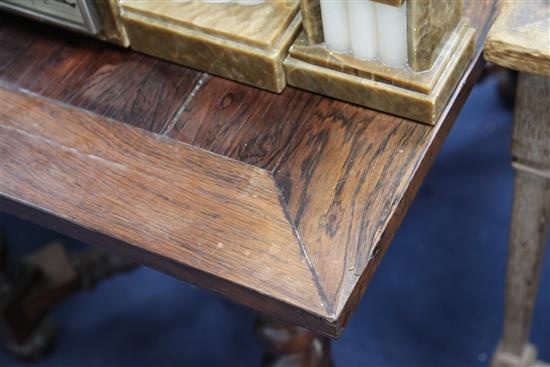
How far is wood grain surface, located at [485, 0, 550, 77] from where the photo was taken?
0.77 metres

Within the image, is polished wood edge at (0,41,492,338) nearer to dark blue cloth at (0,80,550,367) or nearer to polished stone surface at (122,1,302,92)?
polished stone surface at (122,1,302,92)

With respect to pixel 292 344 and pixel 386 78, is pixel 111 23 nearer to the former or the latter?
pixel 386 78

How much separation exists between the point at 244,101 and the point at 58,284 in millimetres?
600

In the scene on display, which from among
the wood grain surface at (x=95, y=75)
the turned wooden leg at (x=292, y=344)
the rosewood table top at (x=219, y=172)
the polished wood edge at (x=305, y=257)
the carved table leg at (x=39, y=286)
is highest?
the wood grain surface at (x=95, y=75)

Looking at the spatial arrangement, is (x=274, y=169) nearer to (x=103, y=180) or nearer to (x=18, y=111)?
(x=103, y=180)

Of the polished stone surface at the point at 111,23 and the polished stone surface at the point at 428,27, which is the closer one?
the polished stone surface at the point at 428,27

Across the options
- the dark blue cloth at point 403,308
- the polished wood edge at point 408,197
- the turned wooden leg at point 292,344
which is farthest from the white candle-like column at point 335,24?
the dark blue cloth at point 403,308

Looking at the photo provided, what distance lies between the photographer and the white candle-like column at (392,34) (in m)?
0.74

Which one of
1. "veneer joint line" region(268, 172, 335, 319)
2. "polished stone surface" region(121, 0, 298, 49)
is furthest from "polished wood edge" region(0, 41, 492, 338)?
"polished stone surface" region(121, 0, 298, 49)

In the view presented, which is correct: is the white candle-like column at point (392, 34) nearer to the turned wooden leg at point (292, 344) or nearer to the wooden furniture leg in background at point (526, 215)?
the wooden furniture leg in background at point (526, 215)

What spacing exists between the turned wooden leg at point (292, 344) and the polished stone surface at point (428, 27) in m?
0.36

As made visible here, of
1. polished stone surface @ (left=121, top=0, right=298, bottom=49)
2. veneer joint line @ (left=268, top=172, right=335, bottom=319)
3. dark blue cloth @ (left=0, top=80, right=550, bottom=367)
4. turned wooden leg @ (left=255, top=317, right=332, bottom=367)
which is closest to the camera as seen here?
veneer joint line @ (left=268, top=172, right=335, bottom=319)

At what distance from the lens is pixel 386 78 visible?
2.57 feet

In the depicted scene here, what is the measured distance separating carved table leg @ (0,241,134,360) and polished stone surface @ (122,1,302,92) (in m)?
0.55
